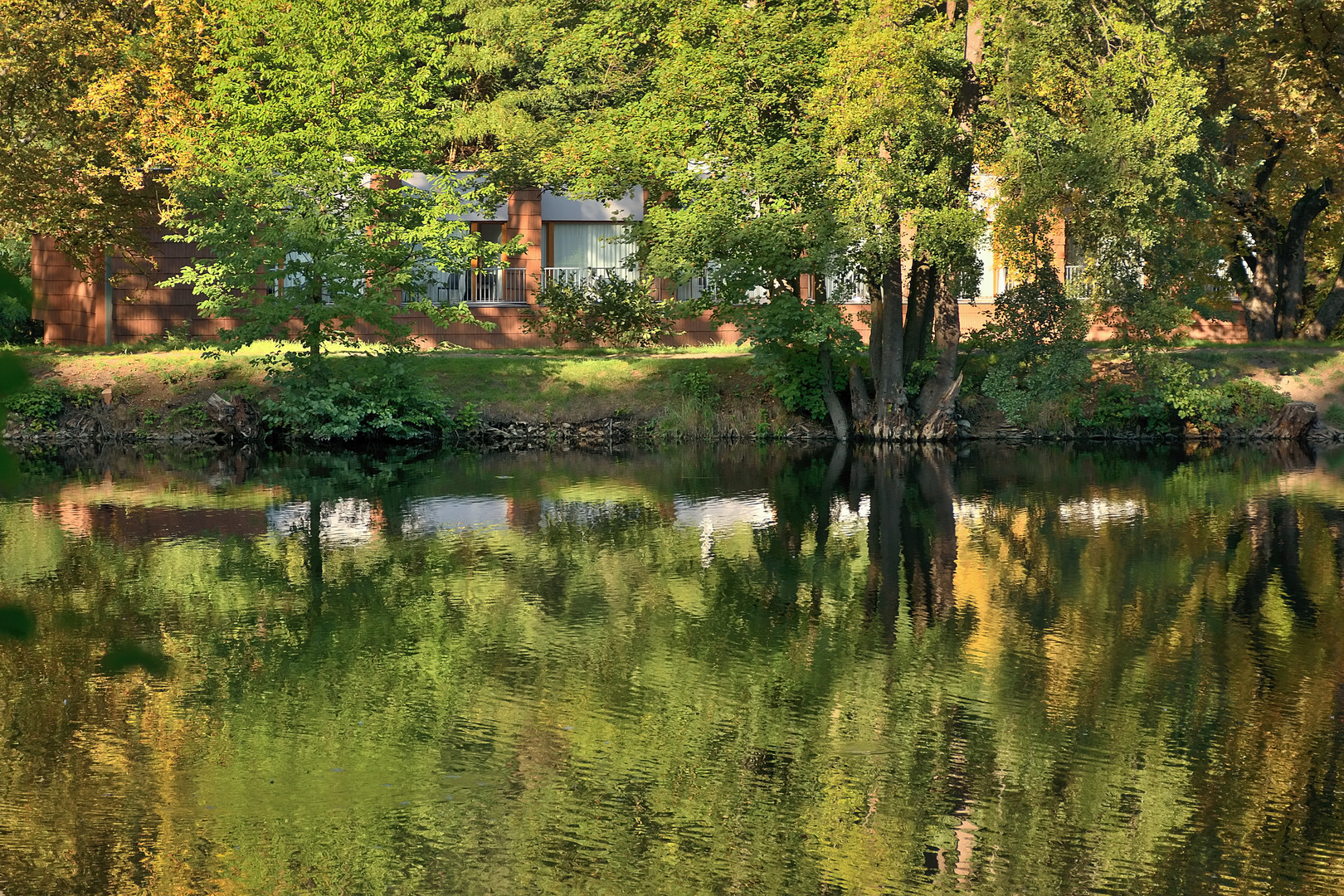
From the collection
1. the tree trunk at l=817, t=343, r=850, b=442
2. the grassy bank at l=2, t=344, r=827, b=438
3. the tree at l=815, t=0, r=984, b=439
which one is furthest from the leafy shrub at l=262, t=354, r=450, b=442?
the tree at l=815, t=0, r=984, b=439

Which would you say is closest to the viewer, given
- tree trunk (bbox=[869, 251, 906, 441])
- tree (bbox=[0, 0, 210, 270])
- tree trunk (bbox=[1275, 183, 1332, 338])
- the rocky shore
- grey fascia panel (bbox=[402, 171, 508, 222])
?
tree trunk (bbox=[869, 251, 906, 441])

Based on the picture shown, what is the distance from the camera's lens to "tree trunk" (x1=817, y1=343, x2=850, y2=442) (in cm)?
3328

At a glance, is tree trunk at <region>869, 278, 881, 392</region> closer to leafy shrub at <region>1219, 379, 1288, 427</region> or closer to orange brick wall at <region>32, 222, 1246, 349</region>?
leafy shrub at <region>1219, 379, 1288, 427</region>

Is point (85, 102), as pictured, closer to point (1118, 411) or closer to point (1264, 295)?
point (1118, 411)

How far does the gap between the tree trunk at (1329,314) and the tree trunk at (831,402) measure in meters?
14.4

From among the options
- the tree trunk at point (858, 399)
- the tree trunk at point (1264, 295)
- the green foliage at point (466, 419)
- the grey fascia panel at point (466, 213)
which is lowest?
the green foliage at point (466, 419)

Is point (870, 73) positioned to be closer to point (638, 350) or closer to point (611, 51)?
point (611, 51)

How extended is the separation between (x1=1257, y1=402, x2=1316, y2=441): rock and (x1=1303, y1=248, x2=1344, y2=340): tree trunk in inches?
296

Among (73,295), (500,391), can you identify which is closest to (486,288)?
(500,391)

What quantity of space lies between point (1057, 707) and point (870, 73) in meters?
17.9

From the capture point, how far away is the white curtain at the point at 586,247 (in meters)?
45.2

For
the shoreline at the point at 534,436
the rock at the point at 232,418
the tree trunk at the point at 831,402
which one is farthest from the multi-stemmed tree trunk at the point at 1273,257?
the rock at the point at 232,418

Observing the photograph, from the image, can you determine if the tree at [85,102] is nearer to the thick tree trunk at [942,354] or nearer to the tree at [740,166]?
the tree at [740,166]

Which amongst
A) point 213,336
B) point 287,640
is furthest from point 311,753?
point 213,336
